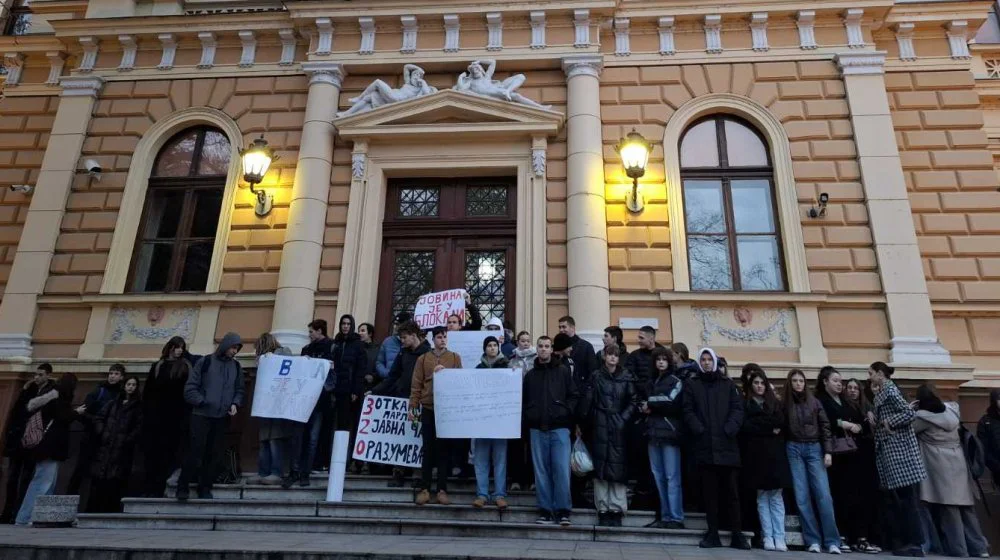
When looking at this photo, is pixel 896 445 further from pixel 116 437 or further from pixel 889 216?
pixel 116 437

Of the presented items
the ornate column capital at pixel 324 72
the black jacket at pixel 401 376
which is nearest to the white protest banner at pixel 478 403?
the black jacket at pixel 401 376

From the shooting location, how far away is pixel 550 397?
6922 mm

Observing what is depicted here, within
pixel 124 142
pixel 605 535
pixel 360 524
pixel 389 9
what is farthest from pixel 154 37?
pixel 605 535

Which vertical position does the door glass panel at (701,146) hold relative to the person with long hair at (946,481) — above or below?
above

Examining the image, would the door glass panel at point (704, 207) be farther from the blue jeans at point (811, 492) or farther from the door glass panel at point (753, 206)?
the blue jeans at point (811, 492)

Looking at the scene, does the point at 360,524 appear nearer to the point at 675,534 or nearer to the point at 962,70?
the point at 675,534

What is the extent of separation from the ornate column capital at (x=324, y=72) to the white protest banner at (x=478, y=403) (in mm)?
6804

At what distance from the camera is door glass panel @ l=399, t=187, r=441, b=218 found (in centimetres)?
1141

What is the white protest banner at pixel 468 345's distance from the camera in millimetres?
8461

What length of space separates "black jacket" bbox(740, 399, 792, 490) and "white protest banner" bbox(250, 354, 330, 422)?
504 cm

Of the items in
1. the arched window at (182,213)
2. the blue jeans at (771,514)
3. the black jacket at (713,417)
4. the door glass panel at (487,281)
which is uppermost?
the arched window at (182,213)

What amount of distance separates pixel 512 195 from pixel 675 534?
21.4 feet

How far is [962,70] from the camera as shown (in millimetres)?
11086

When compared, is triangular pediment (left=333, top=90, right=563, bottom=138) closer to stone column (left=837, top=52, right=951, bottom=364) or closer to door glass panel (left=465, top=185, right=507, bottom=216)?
door glass panel (left=465, top=185, right=507, bottom=216)
